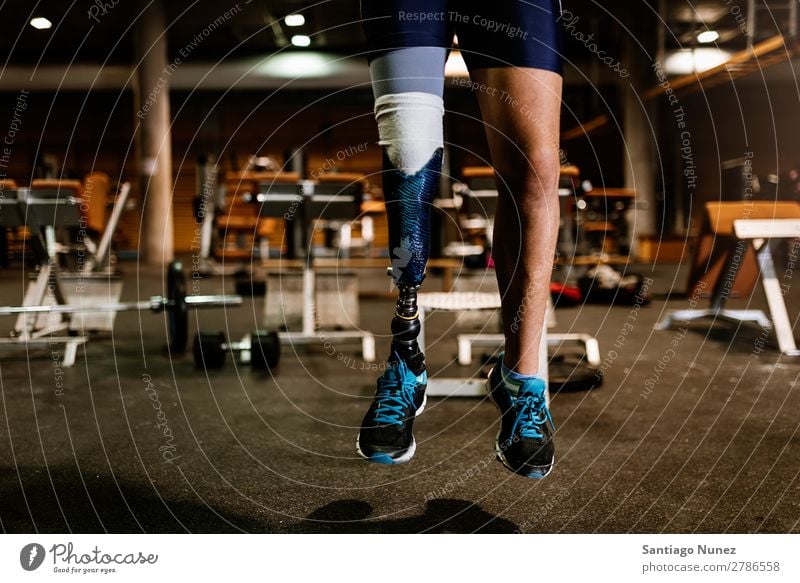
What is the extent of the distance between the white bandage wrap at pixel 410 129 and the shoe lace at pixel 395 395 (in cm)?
29

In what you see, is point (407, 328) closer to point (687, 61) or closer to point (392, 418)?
point (392, 418)

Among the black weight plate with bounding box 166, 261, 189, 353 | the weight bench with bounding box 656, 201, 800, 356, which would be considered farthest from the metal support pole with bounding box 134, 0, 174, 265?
the weight bench with bounding box 656, 201, 800, 356

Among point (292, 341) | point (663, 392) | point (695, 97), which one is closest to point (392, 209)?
point (663, 392)

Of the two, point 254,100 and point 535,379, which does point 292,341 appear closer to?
point 535,379

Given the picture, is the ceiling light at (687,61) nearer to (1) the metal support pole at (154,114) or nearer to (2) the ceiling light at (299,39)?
(2) the ceiling light at (299,39)

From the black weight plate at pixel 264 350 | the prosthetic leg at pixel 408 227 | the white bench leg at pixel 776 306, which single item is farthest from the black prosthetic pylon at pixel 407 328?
the white bench leg at pixel 776 306

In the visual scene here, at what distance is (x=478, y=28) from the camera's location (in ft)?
3.43

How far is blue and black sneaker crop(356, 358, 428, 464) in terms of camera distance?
1030 millimetres

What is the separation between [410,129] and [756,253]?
262 cm

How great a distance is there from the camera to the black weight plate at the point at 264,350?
108 inches

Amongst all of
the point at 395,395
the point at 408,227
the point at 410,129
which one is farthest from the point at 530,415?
the point at 410,129

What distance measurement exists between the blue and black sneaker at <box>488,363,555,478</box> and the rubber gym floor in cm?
15

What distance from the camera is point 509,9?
104cm

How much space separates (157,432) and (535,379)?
1.06 meters
